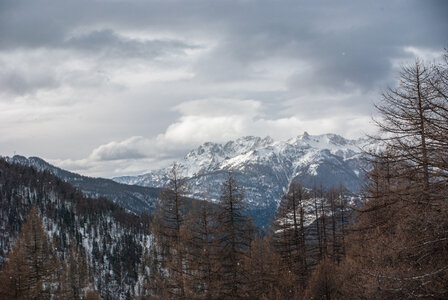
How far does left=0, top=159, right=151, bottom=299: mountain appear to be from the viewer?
460 ft

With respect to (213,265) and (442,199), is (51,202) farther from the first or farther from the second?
(442,199)

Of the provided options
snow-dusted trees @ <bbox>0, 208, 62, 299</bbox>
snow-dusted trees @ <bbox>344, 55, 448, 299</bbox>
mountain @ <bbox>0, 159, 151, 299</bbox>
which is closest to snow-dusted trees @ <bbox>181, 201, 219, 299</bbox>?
snow-dusted trees @ <bbox>344, 55, 448, 299</bbox>

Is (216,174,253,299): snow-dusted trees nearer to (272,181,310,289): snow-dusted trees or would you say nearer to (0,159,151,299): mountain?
(272,181,310,289): snow-dusted trees

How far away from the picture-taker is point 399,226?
39.4ft

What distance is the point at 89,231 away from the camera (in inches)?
6841

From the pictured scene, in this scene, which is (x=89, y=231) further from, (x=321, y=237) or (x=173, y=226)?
(x=173, y=226)

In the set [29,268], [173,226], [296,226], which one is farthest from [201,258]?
[29,268]

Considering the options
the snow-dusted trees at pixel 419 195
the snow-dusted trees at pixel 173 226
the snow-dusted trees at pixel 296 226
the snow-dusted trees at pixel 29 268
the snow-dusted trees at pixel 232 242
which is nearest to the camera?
the snow-dusted trees at pixel 419 195

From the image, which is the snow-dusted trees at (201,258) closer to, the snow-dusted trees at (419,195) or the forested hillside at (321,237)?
the forested hillside at (321,237)

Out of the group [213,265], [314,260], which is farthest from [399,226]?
[314,260]

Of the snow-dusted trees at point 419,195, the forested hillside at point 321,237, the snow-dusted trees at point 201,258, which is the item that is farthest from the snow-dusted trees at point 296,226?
the snow-dusted trees at point 419,195

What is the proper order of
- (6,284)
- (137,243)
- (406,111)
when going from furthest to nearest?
(137,243) → (6,284) → (406,111)

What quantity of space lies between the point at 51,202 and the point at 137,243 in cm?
5503

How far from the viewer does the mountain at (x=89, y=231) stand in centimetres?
14025
